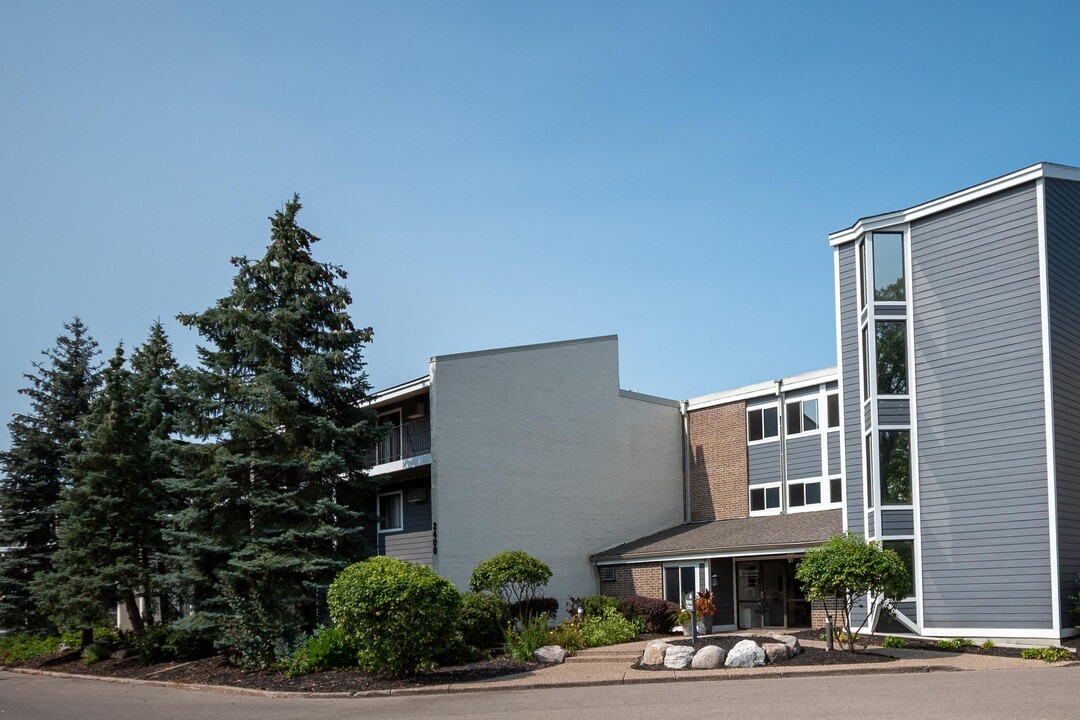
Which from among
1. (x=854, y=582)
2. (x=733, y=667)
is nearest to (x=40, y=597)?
(x=733, y=667)

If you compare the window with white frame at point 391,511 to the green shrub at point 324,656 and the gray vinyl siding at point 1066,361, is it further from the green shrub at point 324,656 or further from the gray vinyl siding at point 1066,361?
the gray vinyl siding at point 1066,361

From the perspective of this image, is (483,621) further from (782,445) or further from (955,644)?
(782,445)

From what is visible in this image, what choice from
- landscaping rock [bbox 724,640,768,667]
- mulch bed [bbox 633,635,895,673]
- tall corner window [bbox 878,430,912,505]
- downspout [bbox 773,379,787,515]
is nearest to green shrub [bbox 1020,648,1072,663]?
mulch bed [bbox 633,635,895,673]

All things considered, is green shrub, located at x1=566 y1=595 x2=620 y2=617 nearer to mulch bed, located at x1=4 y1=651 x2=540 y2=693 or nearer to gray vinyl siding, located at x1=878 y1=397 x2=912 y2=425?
mulch bed, located at x1=4 y1=651 x2=540 y2=693

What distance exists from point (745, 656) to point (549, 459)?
1136 centimetres

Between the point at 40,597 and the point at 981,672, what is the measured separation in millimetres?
24059

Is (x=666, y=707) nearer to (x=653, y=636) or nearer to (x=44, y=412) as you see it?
(x=653, y=636)

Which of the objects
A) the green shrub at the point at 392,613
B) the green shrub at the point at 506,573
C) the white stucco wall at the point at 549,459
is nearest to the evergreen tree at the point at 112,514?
the white stucco wall at the point at 549,459

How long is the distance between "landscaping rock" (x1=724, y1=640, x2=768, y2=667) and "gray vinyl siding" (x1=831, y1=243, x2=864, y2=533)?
5609 millimetres

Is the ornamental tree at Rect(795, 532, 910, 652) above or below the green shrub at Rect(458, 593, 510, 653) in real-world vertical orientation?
above

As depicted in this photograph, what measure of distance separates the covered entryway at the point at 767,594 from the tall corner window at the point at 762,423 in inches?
146

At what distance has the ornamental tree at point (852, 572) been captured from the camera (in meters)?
18.4

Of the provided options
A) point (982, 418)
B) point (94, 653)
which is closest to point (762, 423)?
point (982, 418)

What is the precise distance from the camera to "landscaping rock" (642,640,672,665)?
18359mm
